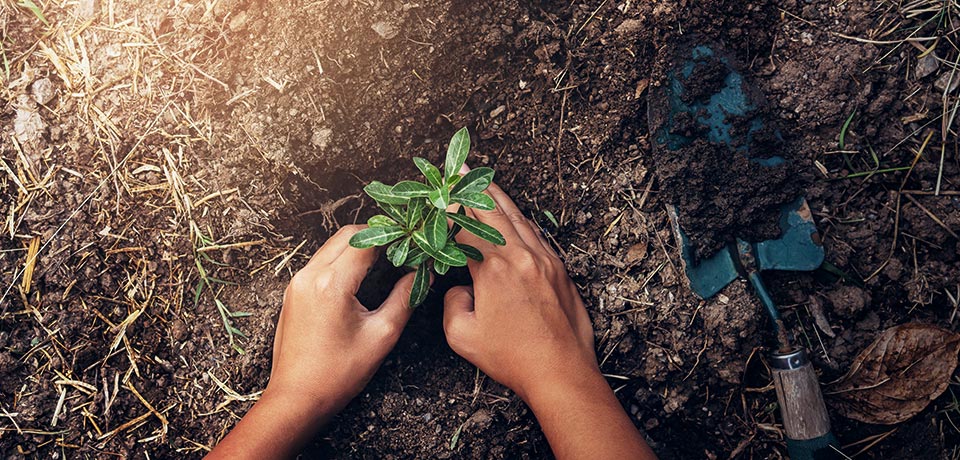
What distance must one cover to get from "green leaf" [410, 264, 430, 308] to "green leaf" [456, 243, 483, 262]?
158mm

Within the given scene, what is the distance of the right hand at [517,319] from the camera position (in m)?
2.29

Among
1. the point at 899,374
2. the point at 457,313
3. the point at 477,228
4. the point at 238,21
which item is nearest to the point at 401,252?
the point at 477,228

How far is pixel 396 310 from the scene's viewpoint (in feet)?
7.87

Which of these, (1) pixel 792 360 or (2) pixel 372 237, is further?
(1) pixel 792 360

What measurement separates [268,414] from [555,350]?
109 centimetres

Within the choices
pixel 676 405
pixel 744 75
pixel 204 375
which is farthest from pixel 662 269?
pixel 204 375

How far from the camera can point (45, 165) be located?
2.54m

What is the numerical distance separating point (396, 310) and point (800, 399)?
1532 mm

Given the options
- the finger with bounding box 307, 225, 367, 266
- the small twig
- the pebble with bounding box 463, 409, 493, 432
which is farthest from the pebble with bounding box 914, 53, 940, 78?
the finger with bounding box 307, 225, 367, 266

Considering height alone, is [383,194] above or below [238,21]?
below

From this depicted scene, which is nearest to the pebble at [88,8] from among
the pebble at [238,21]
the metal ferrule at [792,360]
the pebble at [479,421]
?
the pebble at [238,21]

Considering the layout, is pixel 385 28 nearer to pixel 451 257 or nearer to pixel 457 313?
pixel 451 257

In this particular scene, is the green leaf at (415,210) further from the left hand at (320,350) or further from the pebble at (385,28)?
the pebble at (385,28)

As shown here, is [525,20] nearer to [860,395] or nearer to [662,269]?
[662,269]
